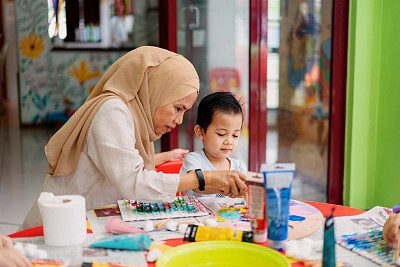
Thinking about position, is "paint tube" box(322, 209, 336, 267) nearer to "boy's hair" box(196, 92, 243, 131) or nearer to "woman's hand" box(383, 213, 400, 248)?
"woman's hand" box(383, 213, 400, 248)

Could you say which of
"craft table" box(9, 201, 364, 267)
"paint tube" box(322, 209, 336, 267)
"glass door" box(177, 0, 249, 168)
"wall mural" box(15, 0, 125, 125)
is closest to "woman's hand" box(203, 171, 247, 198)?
"craft table" box(9, 201, 364, 267)

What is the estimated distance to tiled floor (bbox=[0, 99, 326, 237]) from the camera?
12.3 feet

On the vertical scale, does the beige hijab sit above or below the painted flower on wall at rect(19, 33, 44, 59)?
below

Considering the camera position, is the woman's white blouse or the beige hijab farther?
the beige hijab

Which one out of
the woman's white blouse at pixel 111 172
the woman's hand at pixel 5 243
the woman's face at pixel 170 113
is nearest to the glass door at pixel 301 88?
the woman's face at pixel 170 113

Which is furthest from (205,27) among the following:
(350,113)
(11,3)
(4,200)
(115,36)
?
(11,3)

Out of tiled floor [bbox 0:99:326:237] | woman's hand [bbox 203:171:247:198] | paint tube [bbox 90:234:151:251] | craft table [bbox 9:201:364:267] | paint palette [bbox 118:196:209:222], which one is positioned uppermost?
woman's hand [bbox 203:171:247:198]

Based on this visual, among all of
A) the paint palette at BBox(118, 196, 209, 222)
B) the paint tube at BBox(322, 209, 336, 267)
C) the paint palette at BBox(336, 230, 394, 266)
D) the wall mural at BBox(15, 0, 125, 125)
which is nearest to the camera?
the paint tube at BBox(322, 209, 336, 267)

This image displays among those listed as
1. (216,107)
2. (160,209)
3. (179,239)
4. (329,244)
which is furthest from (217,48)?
(329,244)

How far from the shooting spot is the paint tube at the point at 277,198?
114 centimetres

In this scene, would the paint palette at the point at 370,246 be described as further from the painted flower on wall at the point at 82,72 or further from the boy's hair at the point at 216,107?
the painted flower on wall at the point at 82,72

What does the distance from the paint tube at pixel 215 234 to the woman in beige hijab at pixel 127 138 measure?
265 mm

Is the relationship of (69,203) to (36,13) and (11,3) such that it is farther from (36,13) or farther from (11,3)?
(11,3)

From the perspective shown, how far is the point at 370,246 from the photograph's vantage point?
1249 millimetres
